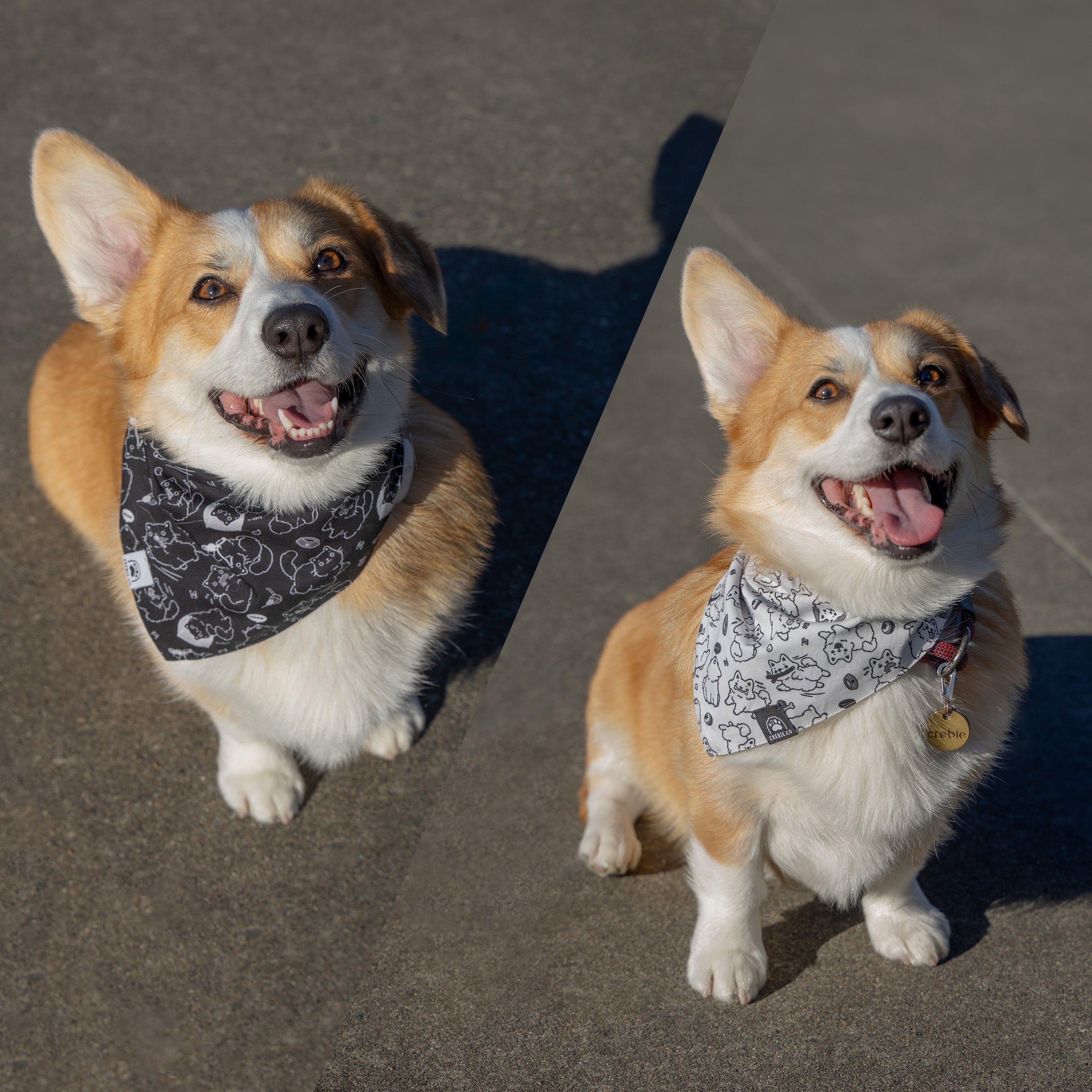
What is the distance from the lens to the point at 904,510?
7.26 feet

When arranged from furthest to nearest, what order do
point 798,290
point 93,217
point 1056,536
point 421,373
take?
1. point 798,290
2. point 421,373
3. point 1056,536
4. point 93,217

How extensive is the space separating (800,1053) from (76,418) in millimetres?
2796

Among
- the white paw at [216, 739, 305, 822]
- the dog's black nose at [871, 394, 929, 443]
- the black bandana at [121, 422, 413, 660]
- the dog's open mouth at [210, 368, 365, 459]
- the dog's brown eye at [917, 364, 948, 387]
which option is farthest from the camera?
the white paw at [216, 739, 305, 822]

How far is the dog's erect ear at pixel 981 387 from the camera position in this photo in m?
2.32

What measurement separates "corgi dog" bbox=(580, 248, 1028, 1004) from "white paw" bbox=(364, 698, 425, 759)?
1.01 meters

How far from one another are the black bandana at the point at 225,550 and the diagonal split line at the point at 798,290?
2602 millimetres

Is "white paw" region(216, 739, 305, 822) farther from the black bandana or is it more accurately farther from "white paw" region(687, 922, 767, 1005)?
"white paw" region(687, 922, 767, 1005)

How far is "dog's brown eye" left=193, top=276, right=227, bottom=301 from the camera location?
2.61 m

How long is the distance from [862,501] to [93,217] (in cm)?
210

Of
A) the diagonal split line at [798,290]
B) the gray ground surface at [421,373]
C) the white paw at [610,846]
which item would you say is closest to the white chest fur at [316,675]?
the gray ground surface at [421,373]

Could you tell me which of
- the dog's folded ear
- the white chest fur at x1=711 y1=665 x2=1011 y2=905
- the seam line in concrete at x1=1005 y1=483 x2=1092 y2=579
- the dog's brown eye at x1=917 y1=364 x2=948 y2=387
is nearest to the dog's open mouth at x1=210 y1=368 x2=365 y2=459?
the white chest fur at x1=711 y1=665 x2=1011 y2=905

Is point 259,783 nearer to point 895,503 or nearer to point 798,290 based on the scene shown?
point 895,503

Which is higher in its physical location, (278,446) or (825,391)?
(825,391)

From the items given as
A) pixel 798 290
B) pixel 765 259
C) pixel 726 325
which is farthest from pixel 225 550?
pixel 765 259
